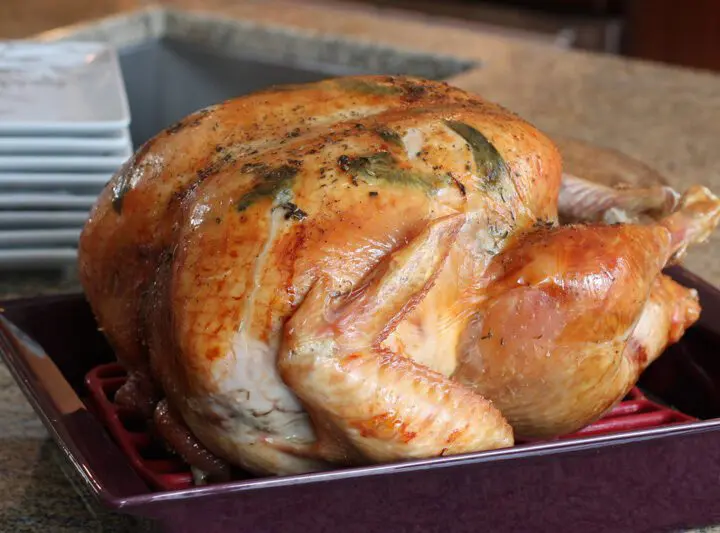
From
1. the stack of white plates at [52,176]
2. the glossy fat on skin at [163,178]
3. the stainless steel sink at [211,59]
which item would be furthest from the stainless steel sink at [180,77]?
the glossy fat on skin at [163,178]

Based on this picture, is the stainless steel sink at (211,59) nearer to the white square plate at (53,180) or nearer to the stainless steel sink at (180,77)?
the stainless steel sink at (180,77)

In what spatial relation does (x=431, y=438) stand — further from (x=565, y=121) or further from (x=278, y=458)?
(x=565, y=121)

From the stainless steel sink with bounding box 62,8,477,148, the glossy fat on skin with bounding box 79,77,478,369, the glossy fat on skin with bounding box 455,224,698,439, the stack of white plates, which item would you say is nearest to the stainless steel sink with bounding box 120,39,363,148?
the stainless steel sink with bounding box 62,8,477,148

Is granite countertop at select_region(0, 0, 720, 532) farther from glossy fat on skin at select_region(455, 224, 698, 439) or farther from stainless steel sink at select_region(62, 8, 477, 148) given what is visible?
glossy fat on skin at select_region(455, 224, 698, 439)

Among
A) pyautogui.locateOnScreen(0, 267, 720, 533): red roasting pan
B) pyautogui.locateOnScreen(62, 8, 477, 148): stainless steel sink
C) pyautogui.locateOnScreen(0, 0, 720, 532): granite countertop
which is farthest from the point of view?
pyautogui.locateOnScreen(62, 8, 477, 148): stainless steel sink

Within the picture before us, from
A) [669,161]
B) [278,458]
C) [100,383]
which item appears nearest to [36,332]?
[100,383]
